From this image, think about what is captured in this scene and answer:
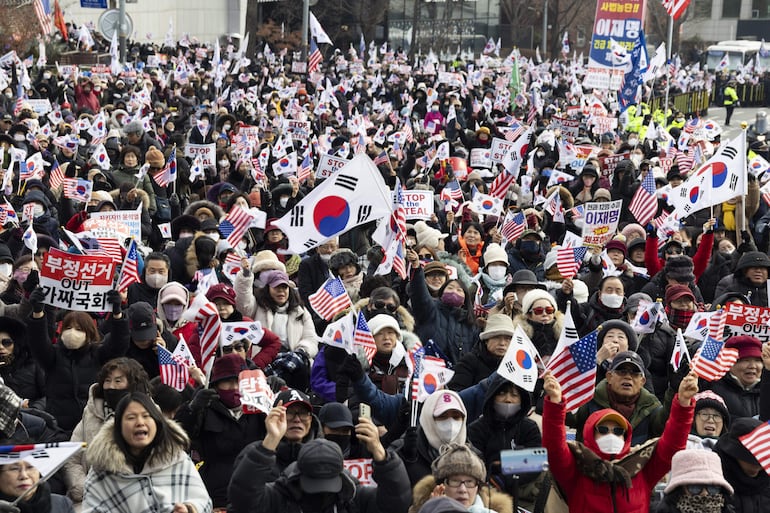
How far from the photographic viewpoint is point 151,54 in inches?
1330

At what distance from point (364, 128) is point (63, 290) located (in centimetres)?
1164

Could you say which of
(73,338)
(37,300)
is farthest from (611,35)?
Answer: (73,338)

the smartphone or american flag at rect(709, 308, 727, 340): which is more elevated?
the smartphone

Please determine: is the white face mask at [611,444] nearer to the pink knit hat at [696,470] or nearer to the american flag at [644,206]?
the pink knit hat at [696,470]

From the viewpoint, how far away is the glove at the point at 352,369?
6.87 metres

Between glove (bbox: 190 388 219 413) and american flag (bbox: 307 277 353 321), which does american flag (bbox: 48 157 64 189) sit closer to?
american flag (bbox: 307 277 353 321)

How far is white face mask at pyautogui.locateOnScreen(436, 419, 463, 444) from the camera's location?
19.4 ft

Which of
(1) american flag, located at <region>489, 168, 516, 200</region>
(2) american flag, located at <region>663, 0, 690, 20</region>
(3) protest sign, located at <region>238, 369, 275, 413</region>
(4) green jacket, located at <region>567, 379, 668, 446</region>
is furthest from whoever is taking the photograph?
(2) american flag, located at <region>663, 0, 690, 20</region>

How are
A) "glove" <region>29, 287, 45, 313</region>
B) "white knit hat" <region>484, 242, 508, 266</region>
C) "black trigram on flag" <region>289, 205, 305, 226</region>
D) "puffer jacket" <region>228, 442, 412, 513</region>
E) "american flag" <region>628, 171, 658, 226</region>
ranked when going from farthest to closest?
"american flag" <region>628, 171, 658, 226</region> < "white knit hat" <region>484, 242, 508, 266</region> < "black trigram on flag" <region>289, 205, 305, 226</region> < "glove" <region>29, 287, 45, 313</region> < "puffer jacket" <region>228, 442, 412, 513</region>

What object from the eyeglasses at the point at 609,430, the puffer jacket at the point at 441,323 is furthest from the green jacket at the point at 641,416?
the puffer jacket at the point at 441,323

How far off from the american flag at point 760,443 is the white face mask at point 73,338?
3849 millimetres

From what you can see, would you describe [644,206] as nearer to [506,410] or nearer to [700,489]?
[506,410]

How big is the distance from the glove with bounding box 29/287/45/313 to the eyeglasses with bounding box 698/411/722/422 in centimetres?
393

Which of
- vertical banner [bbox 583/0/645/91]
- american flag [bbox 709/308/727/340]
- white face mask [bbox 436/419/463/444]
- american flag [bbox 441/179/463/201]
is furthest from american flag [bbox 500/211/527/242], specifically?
vertical banner [bbox 583/0/645/91]
